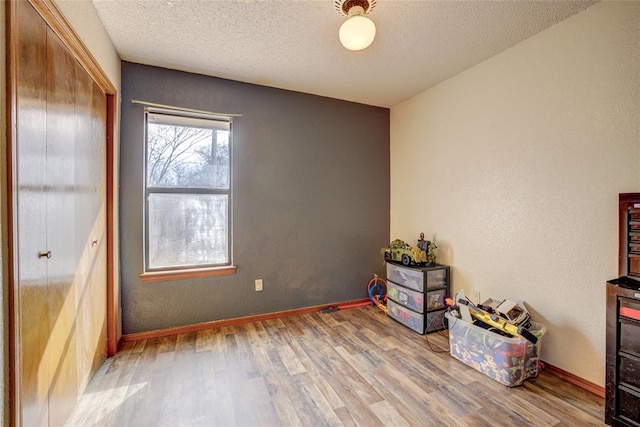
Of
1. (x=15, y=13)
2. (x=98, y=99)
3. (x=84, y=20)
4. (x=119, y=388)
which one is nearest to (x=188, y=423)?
(x=119, y=388)

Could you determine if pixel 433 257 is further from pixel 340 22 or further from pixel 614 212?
pixel 340 22

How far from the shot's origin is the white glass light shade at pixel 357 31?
63.1 inches

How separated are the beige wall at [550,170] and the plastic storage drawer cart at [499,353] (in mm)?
214

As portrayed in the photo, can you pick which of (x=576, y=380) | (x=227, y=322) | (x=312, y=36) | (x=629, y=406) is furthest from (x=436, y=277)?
(x=312, y=36)

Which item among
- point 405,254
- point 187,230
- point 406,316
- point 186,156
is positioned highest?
point 186,156

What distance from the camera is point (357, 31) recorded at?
163cm

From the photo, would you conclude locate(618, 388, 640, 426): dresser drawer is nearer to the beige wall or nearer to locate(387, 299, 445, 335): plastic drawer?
the beige wall

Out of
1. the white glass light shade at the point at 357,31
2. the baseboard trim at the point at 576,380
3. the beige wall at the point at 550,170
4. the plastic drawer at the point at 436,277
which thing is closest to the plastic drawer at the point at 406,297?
the plastic drawer at the point at 436,277

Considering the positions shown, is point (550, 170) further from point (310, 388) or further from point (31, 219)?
point (31, 219)

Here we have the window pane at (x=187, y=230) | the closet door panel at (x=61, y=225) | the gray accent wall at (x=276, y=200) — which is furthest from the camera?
the window pane at (x=187, y=230)

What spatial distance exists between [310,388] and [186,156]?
87.7 inches

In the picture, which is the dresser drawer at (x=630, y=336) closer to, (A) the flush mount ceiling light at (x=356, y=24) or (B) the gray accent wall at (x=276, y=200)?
(A) the flush mount ceiling light at (x=356, y=24)

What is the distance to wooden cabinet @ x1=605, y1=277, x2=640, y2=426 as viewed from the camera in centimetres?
141

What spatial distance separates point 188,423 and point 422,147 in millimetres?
3045
